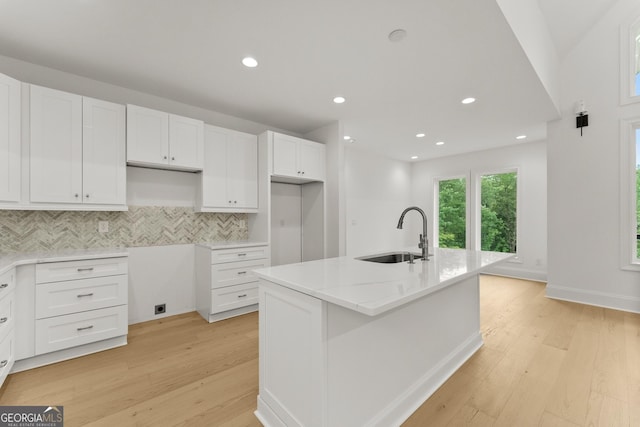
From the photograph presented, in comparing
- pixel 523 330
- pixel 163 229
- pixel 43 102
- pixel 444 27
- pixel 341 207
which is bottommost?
pixel 523 330

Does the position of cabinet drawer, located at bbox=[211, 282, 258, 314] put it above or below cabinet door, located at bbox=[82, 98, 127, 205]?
→ below

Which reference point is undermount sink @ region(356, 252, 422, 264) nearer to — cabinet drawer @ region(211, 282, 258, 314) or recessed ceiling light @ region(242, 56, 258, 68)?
cabinet drawer @ region(211, 282, 258, 314)

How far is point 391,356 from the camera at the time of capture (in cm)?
155

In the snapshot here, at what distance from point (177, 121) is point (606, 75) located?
17.8 feet

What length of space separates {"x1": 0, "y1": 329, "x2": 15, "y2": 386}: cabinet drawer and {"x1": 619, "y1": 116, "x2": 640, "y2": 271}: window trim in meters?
6.20

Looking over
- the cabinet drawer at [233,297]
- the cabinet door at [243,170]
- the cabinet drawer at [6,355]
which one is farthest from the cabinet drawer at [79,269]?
the cabinet door at [243,170]

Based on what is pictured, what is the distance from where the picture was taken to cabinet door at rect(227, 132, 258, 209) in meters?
3.46

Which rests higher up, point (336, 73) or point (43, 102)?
point (336, 73)

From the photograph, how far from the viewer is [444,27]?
1.93 m

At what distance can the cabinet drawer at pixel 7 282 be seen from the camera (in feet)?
5.88

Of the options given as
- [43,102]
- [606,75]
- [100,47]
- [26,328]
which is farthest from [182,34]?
[606,75]

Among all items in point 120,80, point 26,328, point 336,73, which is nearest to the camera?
point 26,328

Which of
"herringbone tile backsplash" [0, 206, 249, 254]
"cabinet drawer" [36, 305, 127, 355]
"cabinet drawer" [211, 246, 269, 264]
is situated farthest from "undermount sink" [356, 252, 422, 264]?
"cabinet drawer" [36, 305, 127, 355]

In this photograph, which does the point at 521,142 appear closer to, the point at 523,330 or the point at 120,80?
the point at 523,330
